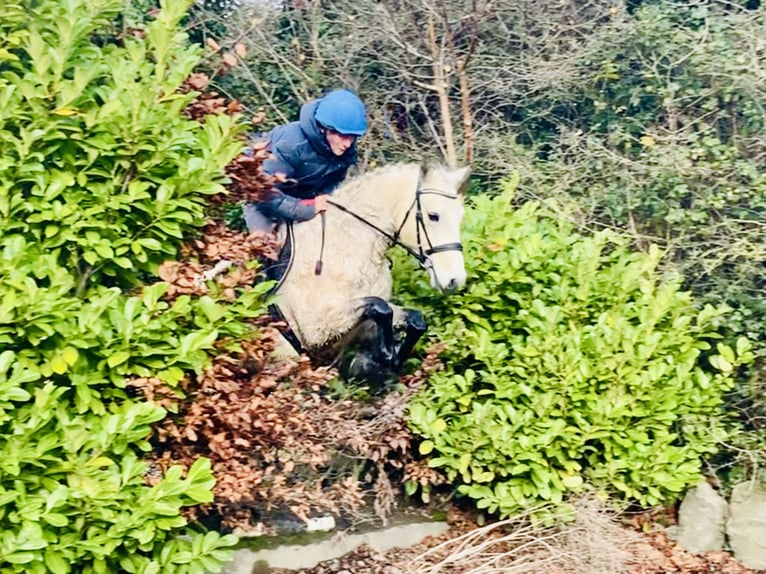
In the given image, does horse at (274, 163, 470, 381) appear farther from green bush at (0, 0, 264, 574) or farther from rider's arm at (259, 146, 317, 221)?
green bush at (0, 0, 264, 574)

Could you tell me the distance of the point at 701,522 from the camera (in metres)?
6.10

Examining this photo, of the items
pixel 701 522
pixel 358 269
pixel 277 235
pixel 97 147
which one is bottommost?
pixel 701 522

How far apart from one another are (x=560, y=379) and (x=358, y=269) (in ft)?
4.70

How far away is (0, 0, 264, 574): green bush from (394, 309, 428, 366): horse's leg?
1447 mm

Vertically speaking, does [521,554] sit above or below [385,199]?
below

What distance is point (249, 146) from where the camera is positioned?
16.0 feet

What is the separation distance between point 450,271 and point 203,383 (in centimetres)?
171

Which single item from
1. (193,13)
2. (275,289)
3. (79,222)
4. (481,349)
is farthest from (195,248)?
(193,13)

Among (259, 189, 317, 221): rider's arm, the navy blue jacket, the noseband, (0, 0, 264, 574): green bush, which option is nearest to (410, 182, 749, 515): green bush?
the noseband

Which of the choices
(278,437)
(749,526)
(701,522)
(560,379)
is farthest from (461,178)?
(749,526)

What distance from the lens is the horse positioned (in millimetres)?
5457

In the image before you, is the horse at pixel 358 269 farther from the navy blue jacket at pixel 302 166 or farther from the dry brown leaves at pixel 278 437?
the dry brown leaves at pixel 278 437

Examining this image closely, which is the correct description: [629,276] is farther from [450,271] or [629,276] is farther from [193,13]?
[193,13]

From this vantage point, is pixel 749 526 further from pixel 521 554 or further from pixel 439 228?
pixel 439 228
